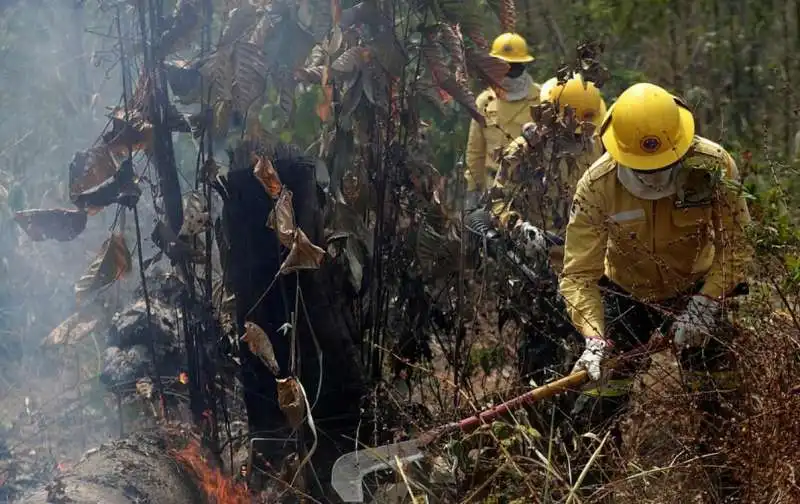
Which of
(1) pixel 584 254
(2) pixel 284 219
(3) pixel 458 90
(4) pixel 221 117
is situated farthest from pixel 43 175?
(1) pixel 584 254

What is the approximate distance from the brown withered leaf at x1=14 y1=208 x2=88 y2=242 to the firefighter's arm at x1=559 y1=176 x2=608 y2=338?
6.06 feet

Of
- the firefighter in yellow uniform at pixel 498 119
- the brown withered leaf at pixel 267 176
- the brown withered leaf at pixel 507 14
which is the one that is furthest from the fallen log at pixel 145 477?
the firefighter in yellow uniform at pixel 498 119

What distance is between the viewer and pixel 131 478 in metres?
3.20

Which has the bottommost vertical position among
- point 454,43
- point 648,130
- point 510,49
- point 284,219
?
point 510,49

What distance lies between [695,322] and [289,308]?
1443 mm

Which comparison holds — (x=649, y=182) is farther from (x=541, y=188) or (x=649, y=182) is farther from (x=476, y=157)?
(x=476, y=157)

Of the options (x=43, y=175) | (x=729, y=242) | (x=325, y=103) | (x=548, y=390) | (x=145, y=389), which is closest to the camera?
(x=729, y=242)

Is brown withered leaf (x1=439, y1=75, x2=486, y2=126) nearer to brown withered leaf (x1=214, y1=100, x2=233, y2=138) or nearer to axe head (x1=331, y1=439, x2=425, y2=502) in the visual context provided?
brown withered leaf (x1=214, y1=100, x2=233, y2=138)

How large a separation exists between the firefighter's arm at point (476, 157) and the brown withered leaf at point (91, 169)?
335cm

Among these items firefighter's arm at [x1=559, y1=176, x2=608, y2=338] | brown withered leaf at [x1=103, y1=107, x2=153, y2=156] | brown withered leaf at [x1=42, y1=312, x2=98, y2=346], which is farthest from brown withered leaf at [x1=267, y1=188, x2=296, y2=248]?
brown withered leaf at [x1=42, y1=312, x2=98, y2=346]

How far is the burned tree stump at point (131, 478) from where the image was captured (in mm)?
3006

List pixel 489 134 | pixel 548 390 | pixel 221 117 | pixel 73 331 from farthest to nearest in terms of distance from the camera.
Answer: pixel 489 134 → pixel 73 331 → pixel 221 117 → pixel 548 390

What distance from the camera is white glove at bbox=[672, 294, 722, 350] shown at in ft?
9.63

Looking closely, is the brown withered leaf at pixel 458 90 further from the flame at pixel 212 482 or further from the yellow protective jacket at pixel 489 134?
the yellow protective jacket at pixel 489 134
